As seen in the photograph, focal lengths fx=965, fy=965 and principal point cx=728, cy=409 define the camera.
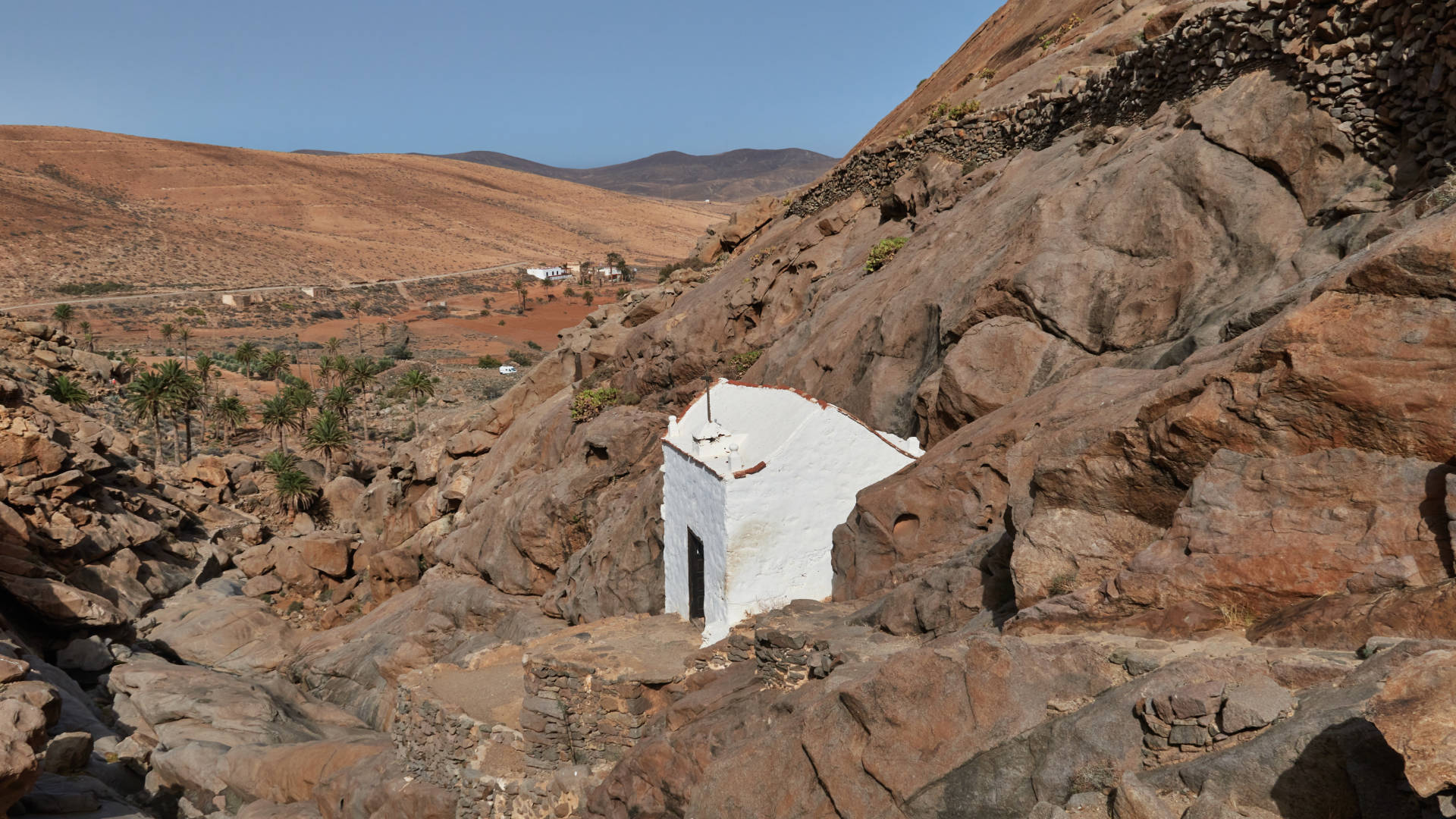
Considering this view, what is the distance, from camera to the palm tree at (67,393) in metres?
49.5

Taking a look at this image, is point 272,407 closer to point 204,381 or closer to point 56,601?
point 204,381

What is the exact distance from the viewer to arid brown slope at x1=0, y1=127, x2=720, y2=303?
114 metres

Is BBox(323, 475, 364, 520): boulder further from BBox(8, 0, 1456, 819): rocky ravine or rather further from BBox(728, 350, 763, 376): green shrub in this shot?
BBox(728, 350, 763, 376): green shrub

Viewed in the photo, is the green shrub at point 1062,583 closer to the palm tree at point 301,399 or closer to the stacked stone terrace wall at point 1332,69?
the stacked stone terrace wall at point 1332,69

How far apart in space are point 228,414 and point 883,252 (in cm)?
5038

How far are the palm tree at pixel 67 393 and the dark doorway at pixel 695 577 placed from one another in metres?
46.0

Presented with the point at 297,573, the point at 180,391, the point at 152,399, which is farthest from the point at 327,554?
the point at 180,391

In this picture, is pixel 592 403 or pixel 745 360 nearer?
pixel 745 360

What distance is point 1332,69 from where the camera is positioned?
13.6 m

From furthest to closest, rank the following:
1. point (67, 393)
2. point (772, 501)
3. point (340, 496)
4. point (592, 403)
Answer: point (67, 393)
point (340, 496)
point (592, 403)
point (772, 501)

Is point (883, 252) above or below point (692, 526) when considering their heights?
above

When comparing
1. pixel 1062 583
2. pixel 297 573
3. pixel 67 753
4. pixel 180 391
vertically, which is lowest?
pixel 297 573

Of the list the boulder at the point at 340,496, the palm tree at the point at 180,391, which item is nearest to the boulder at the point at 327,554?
the boulder at the point at 340,496

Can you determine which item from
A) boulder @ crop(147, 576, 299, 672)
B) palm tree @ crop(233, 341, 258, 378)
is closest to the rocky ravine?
boulder @ crop(147, 576, 299, 672)
